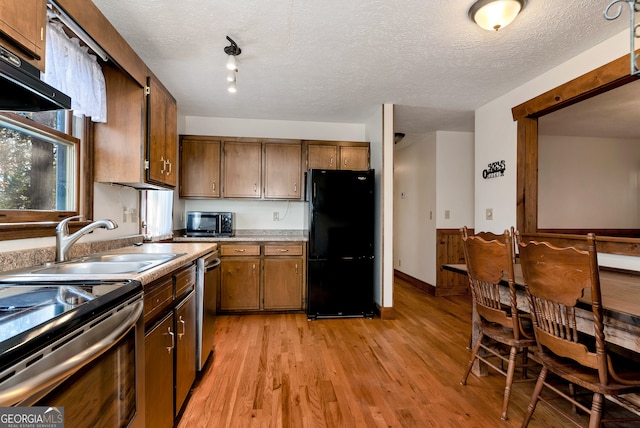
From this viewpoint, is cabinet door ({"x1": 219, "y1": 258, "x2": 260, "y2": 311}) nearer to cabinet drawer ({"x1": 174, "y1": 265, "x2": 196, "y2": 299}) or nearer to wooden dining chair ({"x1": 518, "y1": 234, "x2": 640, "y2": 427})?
cabinet drawer ({"x1": 174, "y1": 265, "x2": 196, "y2": 299})

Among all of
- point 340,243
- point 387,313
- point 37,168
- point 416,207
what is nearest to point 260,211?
point 340,243

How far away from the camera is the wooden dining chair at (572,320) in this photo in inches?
48.4

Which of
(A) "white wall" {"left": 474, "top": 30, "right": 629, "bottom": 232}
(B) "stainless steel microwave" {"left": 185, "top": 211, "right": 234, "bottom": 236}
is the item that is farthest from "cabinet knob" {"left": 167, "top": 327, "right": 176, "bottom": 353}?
(A) "white wall" {"left": 474, "top": 30, "right": 629, "bottom": 232}

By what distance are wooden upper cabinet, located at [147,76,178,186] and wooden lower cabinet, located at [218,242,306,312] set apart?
1.23 m

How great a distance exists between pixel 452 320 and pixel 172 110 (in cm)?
355

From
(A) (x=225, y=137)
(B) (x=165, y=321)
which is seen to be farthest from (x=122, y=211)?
(A) (x=225, y=137)

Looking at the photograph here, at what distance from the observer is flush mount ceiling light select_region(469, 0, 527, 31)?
5.63 ft

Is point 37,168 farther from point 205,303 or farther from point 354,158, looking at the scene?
point 354,158

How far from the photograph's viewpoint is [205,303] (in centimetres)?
212

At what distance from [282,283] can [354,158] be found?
5.98 feet

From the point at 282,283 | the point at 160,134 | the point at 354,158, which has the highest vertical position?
the point at 354,158

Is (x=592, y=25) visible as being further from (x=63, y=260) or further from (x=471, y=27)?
(x=63, y=260)

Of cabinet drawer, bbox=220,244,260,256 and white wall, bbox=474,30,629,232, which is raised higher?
white wall, bbox=474,30,629,232

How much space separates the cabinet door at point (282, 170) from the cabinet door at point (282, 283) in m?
0.85
